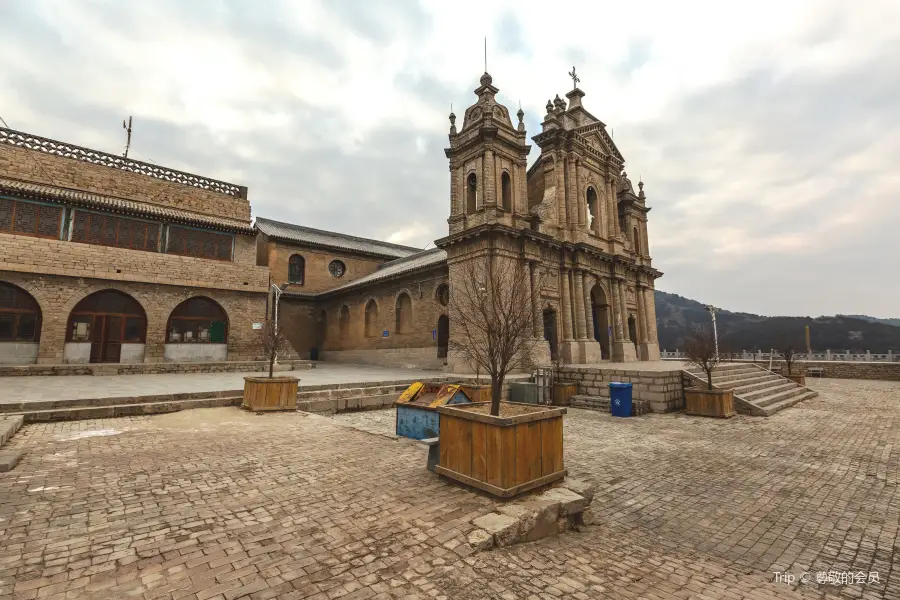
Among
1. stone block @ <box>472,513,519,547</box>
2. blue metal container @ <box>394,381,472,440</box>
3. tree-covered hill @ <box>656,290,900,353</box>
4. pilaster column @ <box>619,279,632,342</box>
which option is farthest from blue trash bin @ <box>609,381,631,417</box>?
tree-covered hill @ <box>656,290,900,353</box>

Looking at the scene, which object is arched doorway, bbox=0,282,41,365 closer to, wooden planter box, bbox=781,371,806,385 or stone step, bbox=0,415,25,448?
stone step, bbox=0,415,25,448

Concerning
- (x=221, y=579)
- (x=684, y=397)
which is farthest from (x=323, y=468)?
(x=684, y=397)

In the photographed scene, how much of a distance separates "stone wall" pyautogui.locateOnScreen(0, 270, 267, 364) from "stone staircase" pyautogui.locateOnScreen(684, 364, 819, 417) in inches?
896

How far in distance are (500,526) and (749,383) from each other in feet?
56.7

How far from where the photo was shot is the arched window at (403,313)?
82.0 ft

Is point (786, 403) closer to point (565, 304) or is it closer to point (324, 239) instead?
A: point (565, 304)

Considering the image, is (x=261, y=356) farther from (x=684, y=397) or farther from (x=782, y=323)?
(x=782, y=323)

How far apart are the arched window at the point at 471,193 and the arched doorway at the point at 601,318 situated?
367 inches

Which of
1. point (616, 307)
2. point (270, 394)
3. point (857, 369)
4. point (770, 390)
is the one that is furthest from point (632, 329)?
point (270, 394)

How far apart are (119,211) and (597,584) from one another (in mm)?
25660

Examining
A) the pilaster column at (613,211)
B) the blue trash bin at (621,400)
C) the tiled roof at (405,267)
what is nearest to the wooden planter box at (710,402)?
the blue trash bin at (621,400)

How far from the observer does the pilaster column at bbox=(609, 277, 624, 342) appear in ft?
79.9

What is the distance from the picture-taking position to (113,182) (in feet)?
71.0

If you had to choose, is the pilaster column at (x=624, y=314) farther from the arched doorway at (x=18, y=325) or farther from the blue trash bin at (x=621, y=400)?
the arched doorway at (x=18, y=325)
